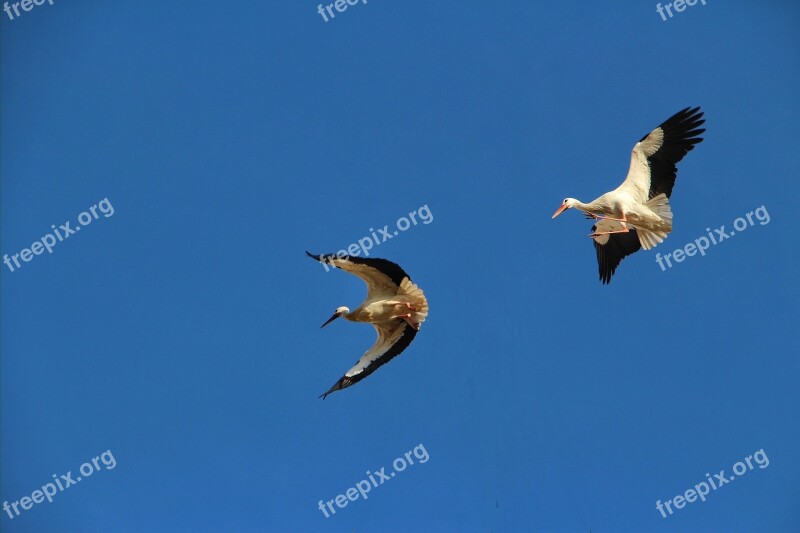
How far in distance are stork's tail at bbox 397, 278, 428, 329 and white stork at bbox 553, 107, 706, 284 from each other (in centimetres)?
232

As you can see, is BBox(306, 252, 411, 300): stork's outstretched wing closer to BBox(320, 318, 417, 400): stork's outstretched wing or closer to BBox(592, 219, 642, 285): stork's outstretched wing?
BBox(320, 318, 417, 400): stork's outstretched wing

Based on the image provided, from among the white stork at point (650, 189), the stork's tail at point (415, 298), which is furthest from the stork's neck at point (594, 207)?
the stork's tail at point (415, 298)

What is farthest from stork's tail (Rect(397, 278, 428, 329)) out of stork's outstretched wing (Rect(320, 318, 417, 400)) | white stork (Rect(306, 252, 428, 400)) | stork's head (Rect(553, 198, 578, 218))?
stork's head (Rect(553, 198, 578, 218))

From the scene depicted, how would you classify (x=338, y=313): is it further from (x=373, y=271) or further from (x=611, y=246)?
(x=611, y=246)

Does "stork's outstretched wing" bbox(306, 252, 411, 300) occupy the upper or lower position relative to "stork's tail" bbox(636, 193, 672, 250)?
upper

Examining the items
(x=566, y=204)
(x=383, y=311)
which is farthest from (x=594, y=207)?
(x=383, y=311)

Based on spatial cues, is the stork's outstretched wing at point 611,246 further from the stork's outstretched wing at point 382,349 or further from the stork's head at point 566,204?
the stork's outstretched wing at point 382,349

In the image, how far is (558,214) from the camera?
13250mm

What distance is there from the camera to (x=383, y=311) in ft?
39.9

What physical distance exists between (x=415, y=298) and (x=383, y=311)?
413 millimetres

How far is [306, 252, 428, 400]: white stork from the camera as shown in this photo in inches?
464

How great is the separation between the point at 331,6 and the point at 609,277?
525 cm

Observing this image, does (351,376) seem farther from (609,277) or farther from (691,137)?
(691,137)

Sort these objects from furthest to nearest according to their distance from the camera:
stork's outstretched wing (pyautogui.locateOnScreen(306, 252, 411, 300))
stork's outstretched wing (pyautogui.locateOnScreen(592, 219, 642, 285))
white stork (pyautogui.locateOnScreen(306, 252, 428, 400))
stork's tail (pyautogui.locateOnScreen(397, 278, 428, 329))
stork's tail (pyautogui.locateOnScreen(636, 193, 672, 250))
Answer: stork's outstretched wing (pyautogui.locateOnScreen(592, 219, 642, 285))
stork's tail (pyautogui.locateOnScreen(636, 193, 672, 250))
stork's tail (pyautogui.locateOnScreen(397, 278, 428, 329))
white stork (pyautogui.locateOnScreen(306, 252, 428, 400))
stork's outstretched wing (pyautogui.locateOnScreen(306, 252, 411, 300))
